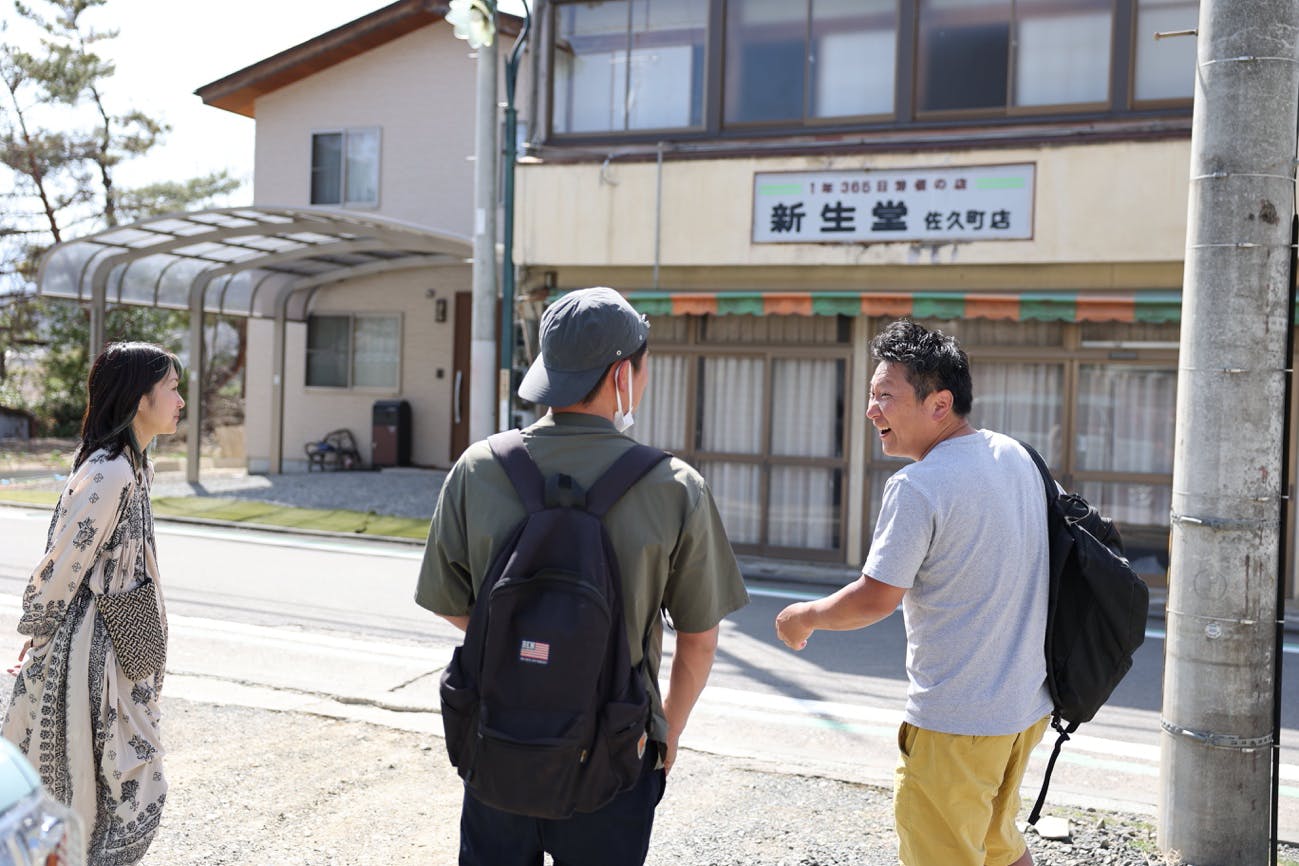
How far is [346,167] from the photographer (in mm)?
20359

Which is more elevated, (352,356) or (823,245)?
(823,245)

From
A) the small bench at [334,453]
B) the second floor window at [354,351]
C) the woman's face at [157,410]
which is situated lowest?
the small bench at [334,453]

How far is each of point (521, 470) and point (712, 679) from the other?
5.39 metres

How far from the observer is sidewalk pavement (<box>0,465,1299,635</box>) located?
12.0 m

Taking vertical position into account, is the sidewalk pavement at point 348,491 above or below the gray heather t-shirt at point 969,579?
below

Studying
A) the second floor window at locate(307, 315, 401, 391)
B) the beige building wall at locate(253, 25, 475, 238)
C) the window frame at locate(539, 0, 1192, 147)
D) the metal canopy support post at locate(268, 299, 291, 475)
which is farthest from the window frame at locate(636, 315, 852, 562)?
the metal canopy support post at locate(268, 299, 291, 475)

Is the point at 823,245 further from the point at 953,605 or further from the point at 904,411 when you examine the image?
the point at 953,605

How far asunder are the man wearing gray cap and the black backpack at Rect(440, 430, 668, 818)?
8 centimetres

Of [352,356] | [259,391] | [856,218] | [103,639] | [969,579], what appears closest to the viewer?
[969,579]

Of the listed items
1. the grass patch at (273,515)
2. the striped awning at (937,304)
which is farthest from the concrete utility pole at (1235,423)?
the grass patch at (273,515)

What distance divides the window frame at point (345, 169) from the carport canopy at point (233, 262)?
3.85 feet

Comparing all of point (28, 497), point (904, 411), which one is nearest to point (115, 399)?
point (904, 411)

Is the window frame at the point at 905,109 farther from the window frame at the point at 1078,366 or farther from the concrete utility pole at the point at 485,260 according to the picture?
the window frame at the point at 1078,366

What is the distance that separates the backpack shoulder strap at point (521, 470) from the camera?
249 cm
